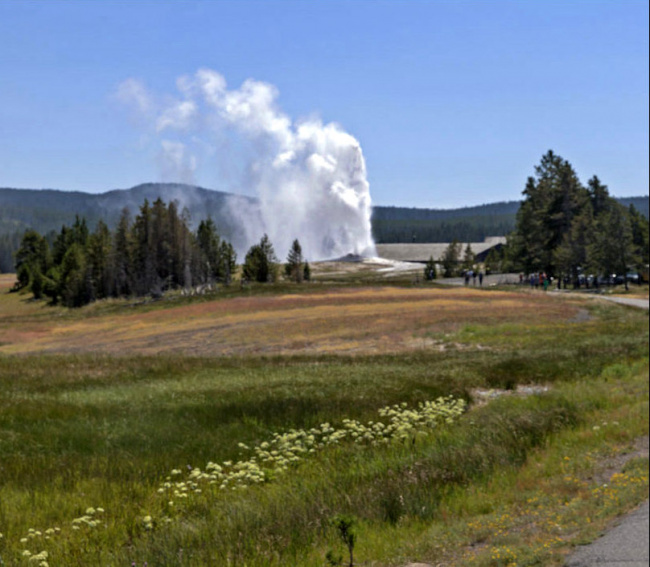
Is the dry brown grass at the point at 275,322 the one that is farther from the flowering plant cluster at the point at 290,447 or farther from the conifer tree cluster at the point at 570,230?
the conifer tree cluster at the point at 570,230

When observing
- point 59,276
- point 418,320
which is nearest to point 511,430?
point 59,276

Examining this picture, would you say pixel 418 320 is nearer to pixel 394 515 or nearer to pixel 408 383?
pixel 408 383

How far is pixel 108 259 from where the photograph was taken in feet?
77.3

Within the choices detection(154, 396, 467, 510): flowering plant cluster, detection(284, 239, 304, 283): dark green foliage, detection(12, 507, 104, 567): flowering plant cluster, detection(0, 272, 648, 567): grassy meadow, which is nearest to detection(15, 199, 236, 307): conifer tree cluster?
detection(0, 272, 648, 567): grassy meadow

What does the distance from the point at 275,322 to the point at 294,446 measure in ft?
95.2

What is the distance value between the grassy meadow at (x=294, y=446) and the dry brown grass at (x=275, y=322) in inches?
7.4

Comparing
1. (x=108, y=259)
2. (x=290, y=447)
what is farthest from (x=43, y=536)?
(x=108, y=259)

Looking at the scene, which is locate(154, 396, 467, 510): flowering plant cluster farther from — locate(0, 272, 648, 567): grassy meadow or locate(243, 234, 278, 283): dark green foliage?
locate(243, 234, 278, 283): dark green foliage

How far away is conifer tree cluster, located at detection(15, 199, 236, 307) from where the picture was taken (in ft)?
73.4

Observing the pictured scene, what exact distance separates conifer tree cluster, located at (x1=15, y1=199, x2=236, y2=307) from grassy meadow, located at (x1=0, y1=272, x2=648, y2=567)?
0.66 metres

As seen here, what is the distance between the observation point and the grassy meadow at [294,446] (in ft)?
29.0

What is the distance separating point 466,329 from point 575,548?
3296 centimetres

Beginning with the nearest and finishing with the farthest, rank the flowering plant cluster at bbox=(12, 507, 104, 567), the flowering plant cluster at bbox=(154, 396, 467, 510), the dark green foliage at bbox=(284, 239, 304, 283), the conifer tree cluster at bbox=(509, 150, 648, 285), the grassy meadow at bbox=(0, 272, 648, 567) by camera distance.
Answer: the flowering plant cluster at bbox=(12, 507, 104, 567), the grassy meadow at bbox=(0, 272, 648, 567), the flowering plant cluster at bbox=(154, 396, 467, 510), the conifer tree cluster at bbox=(509, 150, 648, 285), the dark green foliage at bbox=(284, 239, 304, 283)

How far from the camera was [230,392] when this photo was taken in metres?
20.2
